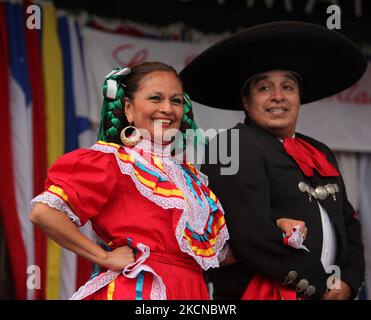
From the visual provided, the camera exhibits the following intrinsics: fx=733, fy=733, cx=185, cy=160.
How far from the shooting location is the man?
2.70 meters

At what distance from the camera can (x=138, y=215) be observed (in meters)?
2.46

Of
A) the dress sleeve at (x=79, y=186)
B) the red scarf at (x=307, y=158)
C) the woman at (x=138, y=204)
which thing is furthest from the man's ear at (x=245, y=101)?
the dress sleeve at (x=79, y=186)

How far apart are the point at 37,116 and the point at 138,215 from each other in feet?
6.75

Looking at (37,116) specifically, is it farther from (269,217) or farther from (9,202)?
(269,217)

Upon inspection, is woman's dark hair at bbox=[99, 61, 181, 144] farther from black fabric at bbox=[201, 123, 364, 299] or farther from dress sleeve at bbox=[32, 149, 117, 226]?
black fabric at bbox=[201, 123, 364, 299]

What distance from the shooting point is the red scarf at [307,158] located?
9.65 feet

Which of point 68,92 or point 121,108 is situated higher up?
point 68,92

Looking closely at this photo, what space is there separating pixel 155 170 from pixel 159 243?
0.27 meters

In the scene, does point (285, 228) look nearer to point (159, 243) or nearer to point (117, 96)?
point (159, 243)

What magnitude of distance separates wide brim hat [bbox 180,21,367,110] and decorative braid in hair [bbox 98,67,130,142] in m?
0.49

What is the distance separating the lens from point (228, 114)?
4898mm

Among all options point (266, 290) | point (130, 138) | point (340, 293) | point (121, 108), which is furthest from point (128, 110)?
point (340, 293)

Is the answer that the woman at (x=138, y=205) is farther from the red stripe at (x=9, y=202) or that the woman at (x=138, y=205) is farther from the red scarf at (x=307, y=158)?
the red stripe at (x=9, y=202)
